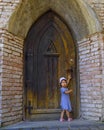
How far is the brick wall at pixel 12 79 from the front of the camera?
14.1 ft

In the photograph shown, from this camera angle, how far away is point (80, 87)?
4.98 meters

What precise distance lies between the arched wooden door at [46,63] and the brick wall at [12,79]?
0.29m

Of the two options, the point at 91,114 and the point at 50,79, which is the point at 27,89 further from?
the point at 91,114

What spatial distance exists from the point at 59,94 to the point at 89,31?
1544mm

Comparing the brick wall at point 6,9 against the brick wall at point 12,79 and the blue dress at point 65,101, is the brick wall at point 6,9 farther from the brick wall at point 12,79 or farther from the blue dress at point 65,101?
the blue dress at point 65,101

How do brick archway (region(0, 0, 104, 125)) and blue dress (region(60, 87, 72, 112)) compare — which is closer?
brick archway (region(0, 0, 104, 125))

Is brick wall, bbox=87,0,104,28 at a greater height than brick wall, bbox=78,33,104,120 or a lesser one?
greater

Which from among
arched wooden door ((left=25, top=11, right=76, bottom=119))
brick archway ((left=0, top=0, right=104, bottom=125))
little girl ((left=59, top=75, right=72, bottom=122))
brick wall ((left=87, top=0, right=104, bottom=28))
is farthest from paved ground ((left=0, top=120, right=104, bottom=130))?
brick wall ((left=87, top=0, right=104, bottom=28))

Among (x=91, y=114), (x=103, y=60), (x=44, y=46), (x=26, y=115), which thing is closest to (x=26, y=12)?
(x=44, y=46)

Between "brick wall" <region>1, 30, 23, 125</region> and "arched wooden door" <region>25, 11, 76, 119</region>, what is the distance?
0.96 feet

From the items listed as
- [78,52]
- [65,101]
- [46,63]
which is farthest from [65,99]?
[78,52]

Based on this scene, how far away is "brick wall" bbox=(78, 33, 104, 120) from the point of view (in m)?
4.51

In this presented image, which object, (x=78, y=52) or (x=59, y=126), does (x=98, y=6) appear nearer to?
(x=78, y=52)

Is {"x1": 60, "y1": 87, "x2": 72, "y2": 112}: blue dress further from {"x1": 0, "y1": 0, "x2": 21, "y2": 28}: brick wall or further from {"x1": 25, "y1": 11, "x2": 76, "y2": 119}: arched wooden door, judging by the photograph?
{"x1": 0, "y1": 0, "x2": 21, "y2": 28}: brick wall
